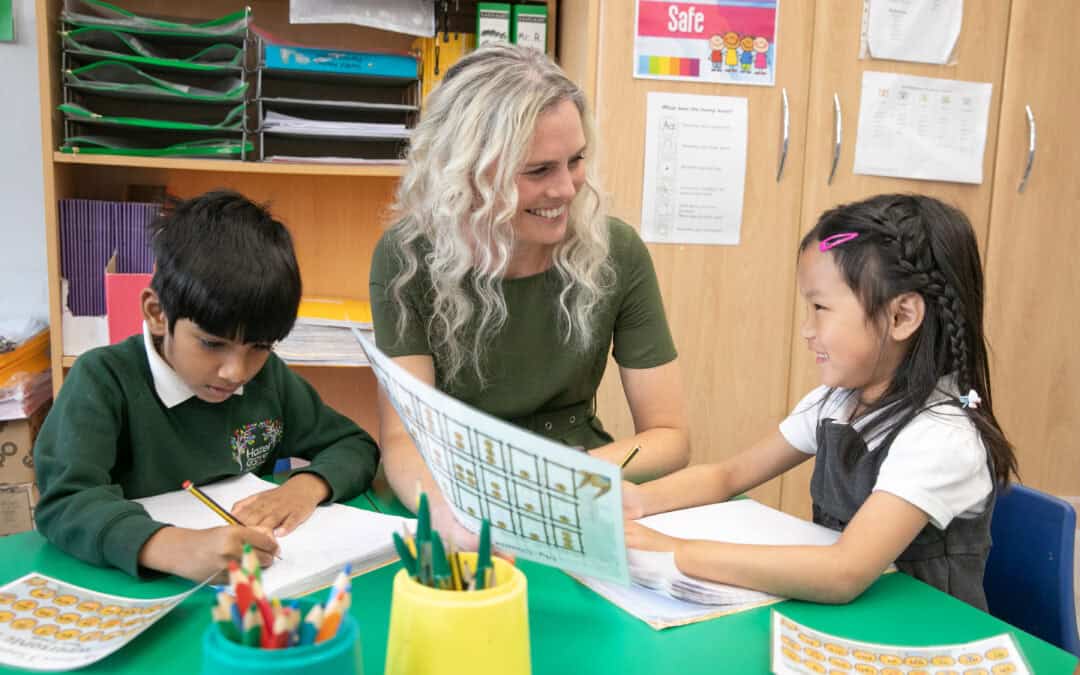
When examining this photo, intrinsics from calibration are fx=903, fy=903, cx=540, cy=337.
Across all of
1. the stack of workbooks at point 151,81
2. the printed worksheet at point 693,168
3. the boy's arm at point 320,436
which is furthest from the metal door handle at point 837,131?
the boy's arm at point 320,436

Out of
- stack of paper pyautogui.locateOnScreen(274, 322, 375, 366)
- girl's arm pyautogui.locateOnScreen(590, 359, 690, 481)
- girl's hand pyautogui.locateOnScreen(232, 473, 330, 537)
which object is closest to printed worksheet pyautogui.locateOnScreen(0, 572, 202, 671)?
girl's hand pyautogui.locateOnScreen(232, 473, 330, 537)

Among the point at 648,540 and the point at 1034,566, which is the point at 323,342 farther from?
the point at 1034,566

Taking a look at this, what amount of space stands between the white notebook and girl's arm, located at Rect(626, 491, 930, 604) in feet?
0.85

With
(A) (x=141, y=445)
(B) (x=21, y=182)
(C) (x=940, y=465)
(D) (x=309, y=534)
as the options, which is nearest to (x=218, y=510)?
(D) (x=309, y=534)

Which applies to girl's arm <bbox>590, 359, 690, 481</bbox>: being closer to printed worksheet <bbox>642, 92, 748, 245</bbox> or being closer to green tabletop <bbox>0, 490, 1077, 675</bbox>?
green tabletop <bbox>0, 490, 1077, 675</bbox>

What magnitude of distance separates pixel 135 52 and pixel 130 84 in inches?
2.7

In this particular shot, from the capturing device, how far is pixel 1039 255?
235cm

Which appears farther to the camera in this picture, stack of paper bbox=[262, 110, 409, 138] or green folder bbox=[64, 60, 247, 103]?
stack of paper bbox=[262, 110, 409, 138]

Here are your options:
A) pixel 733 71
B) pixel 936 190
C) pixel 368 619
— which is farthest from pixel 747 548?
pixel 936 190

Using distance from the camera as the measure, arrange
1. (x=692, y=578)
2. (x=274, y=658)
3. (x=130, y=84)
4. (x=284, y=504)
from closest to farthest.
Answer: (x=274, y=658) < (x=692, y=578) < (x=284, y=504) < (x=130, y=84)

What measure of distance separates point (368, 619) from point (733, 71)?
5.64ft

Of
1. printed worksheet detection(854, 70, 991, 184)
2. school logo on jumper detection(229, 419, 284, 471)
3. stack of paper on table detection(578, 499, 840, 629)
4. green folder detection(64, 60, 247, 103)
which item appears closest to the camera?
stack of paper on table detection(578, 499, 840, 629)

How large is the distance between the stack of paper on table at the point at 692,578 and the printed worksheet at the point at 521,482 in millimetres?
124

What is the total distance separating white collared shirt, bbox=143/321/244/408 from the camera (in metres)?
1.05
